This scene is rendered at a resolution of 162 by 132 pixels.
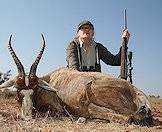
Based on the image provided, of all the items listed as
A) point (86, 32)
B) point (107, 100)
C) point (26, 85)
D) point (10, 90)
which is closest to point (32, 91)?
point (26, 85)

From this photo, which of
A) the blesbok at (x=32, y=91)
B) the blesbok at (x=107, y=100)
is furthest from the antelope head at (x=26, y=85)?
the blesbok at (x=107, y=100)

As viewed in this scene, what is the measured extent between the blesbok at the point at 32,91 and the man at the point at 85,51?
31.7 inches

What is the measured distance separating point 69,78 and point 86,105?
41.7 inches

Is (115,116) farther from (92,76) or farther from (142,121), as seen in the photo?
(92,76)

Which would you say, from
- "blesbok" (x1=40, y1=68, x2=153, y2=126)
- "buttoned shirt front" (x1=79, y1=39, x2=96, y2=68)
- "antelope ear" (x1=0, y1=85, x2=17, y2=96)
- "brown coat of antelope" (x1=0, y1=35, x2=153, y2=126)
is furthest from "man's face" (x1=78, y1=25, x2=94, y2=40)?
"antelope ear" (x1=0, y1=85, x2=17, y2=96)

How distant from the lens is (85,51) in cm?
805

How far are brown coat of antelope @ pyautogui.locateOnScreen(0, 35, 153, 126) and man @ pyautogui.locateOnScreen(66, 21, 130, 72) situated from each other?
0.65m

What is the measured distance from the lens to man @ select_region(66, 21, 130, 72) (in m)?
7.84

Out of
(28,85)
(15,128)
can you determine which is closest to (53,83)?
(28,85)

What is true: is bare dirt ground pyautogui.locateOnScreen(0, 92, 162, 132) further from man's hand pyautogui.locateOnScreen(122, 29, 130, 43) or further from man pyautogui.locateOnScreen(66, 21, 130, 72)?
man's hand pyautogui.locateOnScreen(122, 29, 130, 43)

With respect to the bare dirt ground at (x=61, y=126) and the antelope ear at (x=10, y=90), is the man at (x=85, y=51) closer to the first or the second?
the antelope ear at (x=10, y=90)

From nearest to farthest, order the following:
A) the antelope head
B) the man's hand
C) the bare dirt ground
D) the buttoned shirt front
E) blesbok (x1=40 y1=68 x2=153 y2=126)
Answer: the bare dirt ground, blesbok (x1=40 y1=68 x2=153 y2=126), the antelope head, the buttoned shirt front, the man's hand

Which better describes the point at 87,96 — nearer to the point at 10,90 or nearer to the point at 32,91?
the point at 32,91

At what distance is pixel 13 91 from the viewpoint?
678 cm
